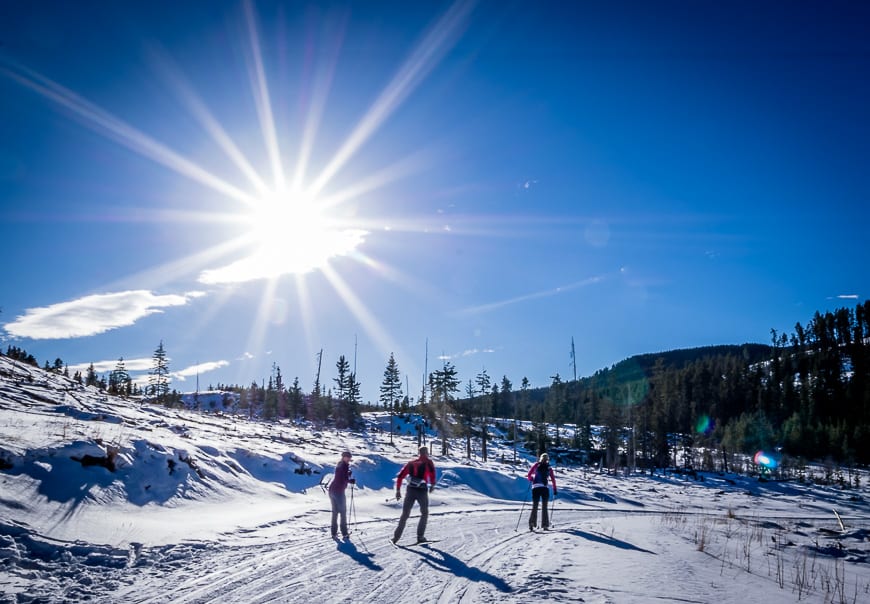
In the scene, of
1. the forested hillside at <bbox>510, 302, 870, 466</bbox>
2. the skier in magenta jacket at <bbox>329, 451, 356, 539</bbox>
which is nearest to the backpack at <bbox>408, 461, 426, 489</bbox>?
the skier in magenta jacket at <bbox>329, 451, 356, 539</bbox>

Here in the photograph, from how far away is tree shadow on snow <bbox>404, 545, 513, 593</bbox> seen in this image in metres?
7.41

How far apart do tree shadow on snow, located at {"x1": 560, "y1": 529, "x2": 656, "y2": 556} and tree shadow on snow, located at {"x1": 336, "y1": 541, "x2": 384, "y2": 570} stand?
5781 mm

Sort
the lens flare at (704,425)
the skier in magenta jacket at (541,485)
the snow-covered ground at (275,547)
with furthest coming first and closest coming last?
1. the lens flare at (704,425)
2. the skier in magenta jacket at (541,485)
3. the snow-covered ground at (275,547)

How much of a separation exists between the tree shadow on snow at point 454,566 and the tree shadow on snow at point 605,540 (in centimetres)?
422

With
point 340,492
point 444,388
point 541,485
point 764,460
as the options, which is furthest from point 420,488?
point 764,460

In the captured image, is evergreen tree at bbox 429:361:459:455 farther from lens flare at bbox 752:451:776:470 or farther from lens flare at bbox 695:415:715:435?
lens flare at bbox 695:415:715:435

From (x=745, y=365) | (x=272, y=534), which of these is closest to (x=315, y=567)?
(x=272, y=534)

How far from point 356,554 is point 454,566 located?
2.06m

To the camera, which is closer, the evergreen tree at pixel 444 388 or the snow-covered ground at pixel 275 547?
the snow-covered ground at pixel 275 547

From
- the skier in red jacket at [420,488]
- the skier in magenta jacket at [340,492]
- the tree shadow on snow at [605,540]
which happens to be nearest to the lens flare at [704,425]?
the tree shadow on snow at [605,540]

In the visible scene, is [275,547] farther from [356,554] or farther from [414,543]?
[414,543]

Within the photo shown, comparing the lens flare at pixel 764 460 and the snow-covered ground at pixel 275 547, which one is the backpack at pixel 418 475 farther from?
the lens flare at pixel 764 460

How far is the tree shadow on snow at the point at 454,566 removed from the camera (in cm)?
741

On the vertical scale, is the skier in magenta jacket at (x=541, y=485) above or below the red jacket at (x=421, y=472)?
below
